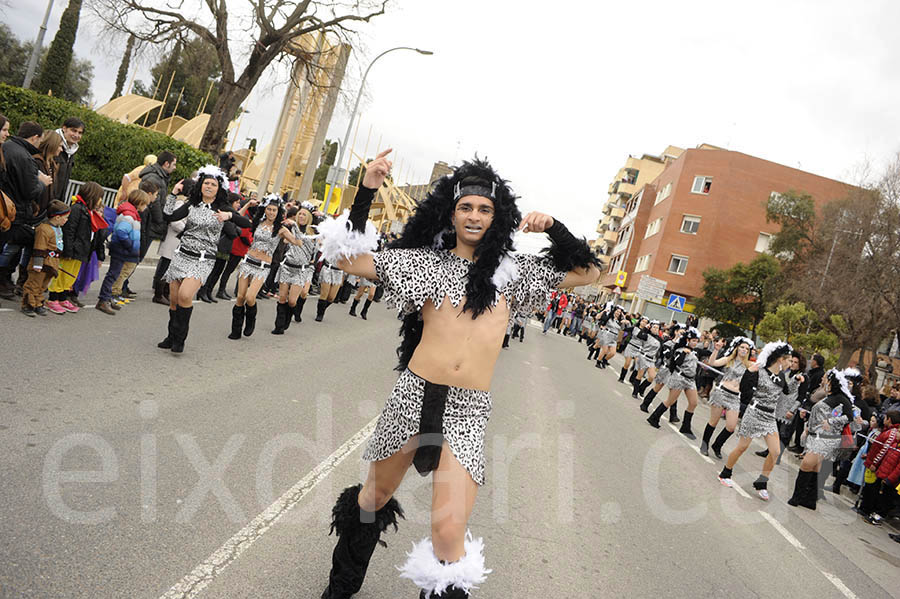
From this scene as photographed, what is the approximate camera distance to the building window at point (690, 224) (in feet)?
177

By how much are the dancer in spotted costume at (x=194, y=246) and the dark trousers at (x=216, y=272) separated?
4.83 meters

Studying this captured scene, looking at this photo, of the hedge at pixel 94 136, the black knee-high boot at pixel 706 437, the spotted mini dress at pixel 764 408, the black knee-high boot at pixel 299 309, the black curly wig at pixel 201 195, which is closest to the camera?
the black curly wig at pixel 201 195

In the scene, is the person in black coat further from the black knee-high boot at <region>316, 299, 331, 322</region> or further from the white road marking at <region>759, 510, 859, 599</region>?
the white road marking at <region>759, 510, 859, 599</region>

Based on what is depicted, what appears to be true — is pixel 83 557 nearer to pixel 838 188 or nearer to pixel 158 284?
pixel 158 284

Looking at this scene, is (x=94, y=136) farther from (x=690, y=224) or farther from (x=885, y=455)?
(x=690, y=224)

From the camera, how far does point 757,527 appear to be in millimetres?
7074

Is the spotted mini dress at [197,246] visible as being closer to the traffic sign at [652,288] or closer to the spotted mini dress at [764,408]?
the spotted mini dress at [764,408]

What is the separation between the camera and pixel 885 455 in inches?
379

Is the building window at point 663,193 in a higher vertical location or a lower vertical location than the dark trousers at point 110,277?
higher

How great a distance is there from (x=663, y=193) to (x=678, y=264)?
10.5 meters

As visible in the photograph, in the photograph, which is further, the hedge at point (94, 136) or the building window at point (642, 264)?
the building window at point (642, 264)

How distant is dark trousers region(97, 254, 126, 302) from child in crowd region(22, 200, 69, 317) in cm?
123

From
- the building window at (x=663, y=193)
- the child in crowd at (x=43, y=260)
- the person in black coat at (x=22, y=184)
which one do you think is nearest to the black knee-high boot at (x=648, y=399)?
the child in crowd at (x=43, y=260)

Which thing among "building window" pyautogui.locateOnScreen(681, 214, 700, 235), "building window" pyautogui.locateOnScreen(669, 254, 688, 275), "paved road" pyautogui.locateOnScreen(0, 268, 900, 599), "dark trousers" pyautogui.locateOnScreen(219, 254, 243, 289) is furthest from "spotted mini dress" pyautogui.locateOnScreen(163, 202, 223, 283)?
"building window" pyautogui.locateOnScreen(681, 214, 700, 235)
